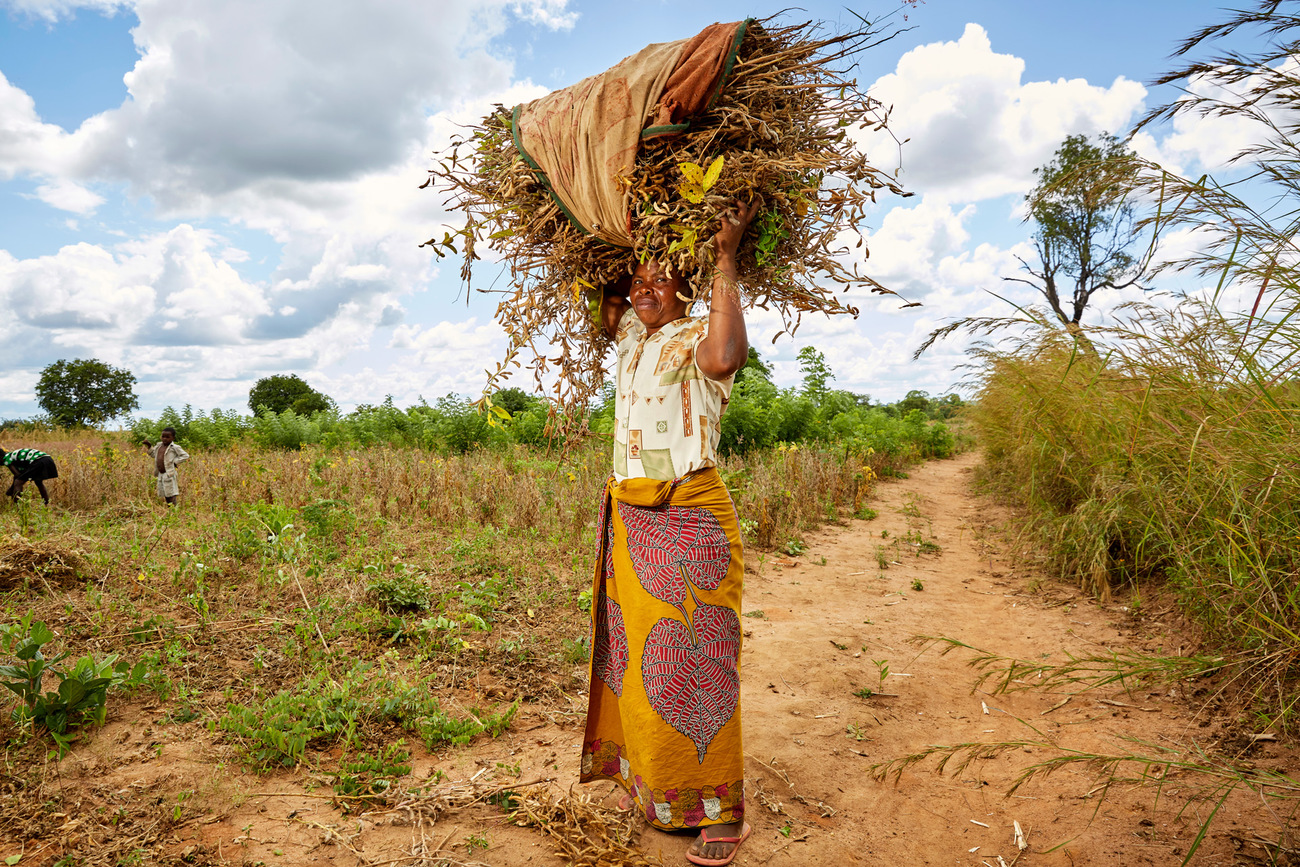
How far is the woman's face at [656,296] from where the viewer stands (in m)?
2.34

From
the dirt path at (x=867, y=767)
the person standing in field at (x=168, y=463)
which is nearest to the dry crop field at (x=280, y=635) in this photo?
the dirt path at (x=867, y=767)

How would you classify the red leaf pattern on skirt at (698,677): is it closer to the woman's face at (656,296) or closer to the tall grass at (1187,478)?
the woman's face at (656,296)

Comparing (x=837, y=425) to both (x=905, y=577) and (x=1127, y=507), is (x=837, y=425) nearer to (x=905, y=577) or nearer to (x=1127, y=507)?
(x=905, y=577)

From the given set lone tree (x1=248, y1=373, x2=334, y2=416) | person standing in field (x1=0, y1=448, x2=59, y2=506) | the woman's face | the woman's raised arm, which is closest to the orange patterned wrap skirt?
the woman's raised arm

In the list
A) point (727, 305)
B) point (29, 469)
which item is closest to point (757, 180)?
point (727, 305)

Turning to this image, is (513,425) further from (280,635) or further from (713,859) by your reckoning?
(713,859)

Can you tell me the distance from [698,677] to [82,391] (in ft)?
117

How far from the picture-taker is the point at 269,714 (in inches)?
111

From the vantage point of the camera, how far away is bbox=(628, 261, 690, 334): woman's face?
2.34m

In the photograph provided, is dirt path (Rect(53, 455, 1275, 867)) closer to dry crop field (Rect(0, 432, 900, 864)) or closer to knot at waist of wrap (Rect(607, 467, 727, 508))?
dry crop field (Rect(0, 432, 900, 864))

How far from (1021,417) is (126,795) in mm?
6964

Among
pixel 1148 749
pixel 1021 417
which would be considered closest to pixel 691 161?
pixel 1148 749

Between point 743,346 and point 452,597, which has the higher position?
point 743,346

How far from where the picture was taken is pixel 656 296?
2369 millimetres
